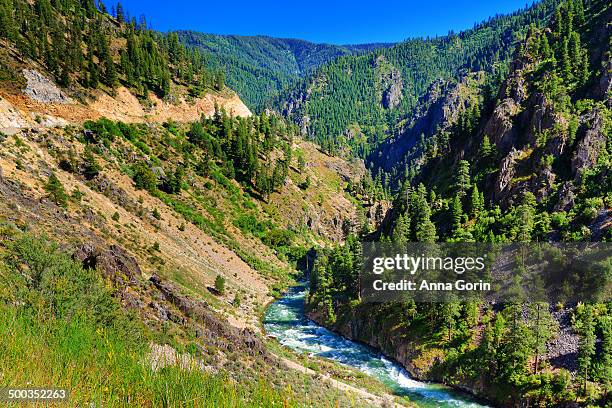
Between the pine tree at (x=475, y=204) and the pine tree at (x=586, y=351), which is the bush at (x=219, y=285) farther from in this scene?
the pine tree at (x=586, y=351)

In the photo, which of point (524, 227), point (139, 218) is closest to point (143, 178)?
point (139, 218)

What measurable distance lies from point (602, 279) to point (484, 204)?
28226 millimetres

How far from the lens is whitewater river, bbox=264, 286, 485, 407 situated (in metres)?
44.4

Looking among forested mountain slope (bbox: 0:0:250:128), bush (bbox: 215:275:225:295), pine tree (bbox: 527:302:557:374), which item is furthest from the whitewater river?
forested mountain slope (bbox: 0:0:250:128)

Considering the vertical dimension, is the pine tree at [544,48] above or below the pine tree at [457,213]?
above

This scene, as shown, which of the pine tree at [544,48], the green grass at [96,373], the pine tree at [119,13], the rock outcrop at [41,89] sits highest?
the pine tree at [119,13]

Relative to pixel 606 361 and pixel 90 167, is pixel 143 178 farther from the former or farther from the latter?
pixel 606 361

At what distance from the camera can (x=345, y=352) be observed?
190 feet

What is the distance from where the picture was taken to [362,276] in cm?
6900

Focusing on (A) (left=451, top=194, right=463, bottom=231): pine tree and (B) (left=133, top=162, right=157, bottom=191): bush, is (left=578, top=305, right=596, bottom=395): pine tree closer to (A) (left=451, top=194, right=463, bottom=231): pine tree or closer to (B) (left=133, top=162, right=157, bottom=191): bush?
(A) (left=451, top=194, right=463, bottom=231): pine tree

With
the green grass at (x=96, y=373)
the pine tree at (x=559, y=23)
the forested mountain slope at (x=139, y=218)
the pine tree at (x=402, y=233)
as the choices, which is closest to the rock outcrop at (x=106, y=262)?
the forested mountain slope at (x=139, y=218)

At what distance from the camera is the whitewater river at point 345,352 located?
4438 centimetres

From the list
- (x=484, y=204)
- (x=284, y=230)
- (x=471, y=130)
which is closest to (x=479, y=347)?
(x=484, y=204)

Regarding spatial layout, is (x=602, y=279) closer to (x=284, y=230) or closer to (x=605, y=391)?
(x=605, y=391)
